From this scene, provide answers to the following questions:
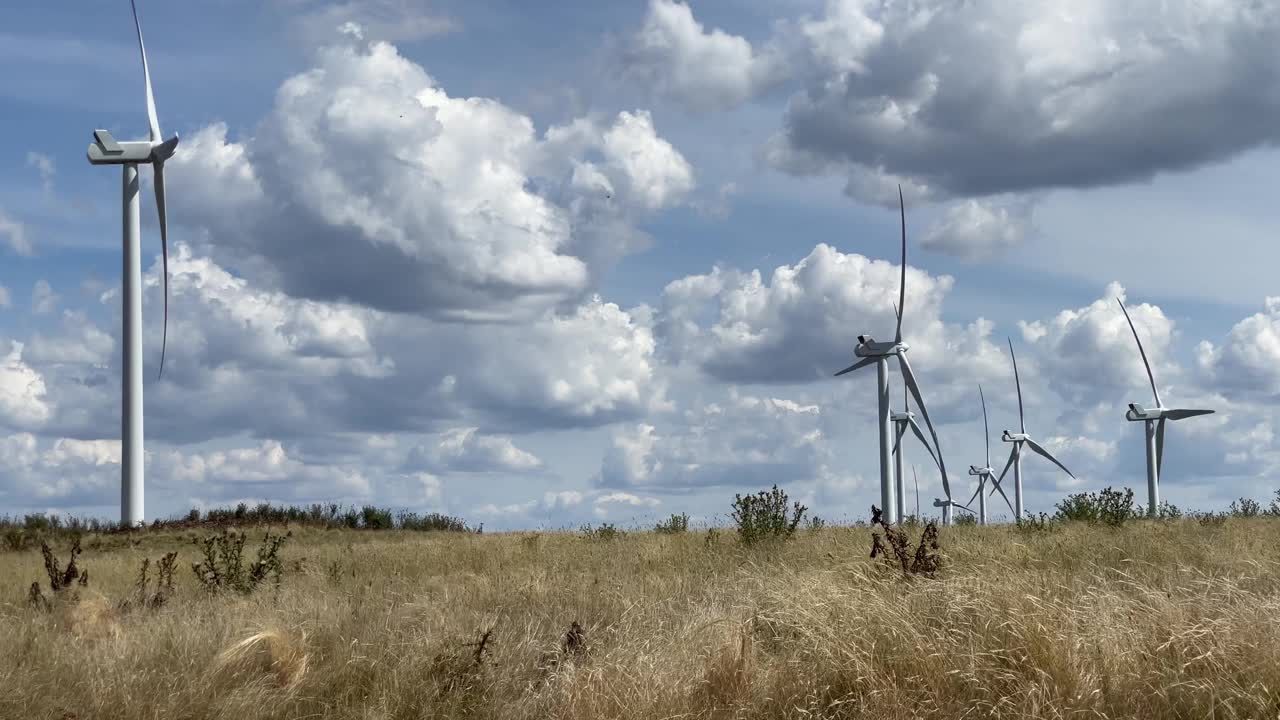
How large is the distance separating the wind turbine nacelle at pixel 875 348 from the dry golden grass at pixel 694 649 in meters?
25.2

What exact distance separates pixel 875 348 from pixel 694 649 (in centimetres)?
3149

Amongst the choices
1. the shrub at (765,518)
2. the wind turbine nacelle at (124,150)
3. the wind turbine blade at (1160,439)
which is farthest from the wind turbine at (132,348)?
the wind turbine blade at (1160,439)

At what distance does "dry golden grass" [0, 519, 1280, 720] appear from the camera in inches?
362

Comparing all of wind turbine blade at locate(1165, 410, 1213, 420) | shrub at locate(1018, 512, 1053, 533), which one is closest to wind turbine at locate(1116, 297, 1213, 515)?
wind turbine blade at locate(1165, 410, 1213, 420)

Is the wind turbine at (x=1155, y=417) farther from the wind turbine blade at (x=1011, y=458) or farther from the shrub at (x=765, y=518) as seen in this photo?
the shrub at (x=765, y=518)

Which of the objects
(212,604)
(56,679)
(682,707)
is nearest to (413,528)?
(212,604)

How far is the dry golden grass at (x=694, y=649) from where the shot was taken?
919 cm

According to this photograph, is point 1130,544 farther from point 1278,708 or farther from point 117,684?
point 117,684

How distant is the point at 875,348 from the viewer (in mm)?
40812

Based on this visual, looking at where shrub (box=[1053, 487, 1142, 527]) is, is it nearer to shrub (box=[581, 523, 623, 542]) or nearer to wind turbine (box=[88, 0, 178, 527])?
shrub (box=[581, 523, 623, 542])

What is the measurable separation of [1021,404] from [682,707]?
171 ft

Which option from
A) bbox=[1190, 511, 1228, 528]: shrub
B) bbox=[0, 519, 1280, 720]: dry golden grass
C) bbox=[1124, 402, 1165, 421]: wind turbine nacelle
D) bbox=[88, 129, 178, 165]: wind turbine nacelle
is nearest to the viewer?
bbox=[0, 519, 1280, 720]: dry golden grass

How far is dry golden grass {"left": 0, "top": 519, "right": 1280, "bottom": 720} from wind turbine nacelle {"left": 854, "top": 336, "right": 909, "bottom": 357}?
82.7 feet

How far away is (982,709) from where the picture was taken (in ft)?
29.8
